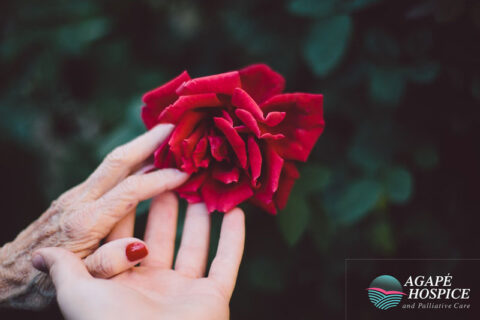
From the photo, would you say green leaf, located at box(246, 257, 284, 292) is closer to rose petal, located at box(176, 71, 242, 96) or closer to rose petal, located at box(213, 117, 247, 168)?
rose petal, located at box(213, 117, 247, 168)

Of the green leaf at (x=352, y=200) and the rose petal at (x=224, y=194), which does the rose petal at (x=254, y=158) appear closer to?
the rose petal at (x=224, y=194)

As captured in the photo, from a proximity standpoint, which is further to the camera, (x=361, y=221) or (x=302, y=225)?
(x=361, y=221)

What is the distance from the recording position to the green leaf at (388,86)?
4.43 ft

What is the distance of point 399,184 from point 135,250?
3.56 feet

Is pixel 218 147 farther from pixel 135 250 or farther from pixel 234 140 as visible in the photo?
pixel 135 250

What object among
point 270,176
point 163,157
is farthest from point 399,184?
point 163,157

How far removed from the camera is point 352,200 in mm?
1485

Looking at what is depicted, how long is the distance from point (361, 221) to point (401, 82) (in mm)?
724

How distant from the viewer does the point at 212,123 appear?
121 centimetres

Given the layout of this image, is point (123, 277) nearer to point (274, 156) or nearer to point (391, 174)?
point (274, 156)

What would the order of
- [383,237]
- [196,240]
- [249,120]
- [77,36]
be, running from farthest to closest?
[77,36]
[383,237]
[196,240]
[249,120]

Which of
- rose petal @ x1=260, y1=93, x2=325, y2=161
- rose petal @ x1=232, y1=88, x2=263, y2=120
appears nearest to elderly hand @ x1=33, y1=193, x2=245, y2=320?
rose petal @ x1=260, y1=93, x2=325, y2=161

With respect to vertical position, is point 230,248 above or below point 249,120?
below

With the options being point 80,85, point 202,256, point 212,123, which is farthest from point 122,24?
point 202,256
